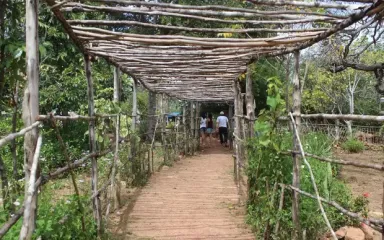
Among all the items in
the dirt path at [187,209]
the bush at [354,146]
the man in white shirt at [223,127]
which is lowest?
the dirt path at [187,209]

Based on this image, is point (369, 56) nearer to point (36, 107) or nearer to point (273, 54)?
point (273, 54)

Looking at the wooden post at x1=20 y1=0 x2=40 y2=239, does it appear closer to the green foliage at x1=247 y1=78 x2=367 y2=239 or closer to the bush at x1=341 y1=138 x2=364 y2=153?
the green foliage at x1=247 y1=78 x2=367 y2=239

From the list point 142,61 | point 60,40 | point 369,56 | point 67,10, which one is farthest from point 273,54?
point 369,56

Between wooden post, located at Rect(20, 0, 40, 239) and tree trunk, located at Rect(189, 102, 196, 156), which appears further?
tree trunk, located at Rect(189, 102, 196, 156)

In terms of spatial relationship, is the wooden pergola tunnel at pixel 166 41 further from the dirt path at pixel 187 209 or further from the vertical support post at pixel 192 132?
the vertical support post at pixel 192 132

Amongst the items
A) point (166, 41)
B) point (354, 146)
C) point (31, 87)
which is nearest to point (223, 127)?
point (354, 146)

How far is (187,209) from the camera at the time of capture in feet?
19.0

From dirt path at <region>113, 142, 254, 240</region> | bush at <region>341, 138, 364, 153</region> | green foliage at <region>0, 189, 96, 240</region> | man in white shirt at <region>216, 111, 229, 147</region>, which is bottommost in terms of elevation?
dirt path at <region>113, 142, 254, 240</region>

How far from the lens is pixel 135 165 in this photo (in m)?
7.14

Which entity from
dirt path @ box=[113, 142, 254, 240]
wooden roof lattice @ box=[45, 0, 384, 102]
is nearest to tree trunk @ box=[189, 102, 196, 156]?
dirt path @ box=[113, 142, 254, 240]

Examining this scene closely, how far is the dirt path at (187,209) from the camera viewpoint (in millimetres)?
4688

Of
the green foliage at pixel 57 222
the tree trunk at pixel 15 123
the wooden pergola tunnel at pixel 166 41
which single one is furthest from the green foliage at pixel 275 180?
the tree trunk at pixel 15 123

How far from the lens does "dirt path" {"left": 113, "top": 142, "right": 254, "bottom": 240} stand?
15.4ft

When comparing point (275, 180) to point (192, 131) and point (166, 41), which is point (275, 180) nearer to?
point (166, 41)
